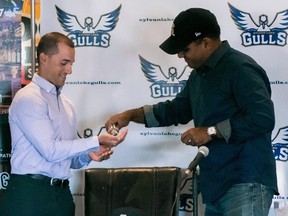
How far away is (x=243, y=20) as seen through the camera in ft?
10.2

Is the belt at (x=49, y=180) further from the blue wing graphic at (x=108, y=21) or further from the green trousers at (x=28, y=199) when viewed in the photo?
the blue wing graphic at (x=108, y=21)

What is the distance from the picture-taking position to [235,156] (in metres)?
2.29

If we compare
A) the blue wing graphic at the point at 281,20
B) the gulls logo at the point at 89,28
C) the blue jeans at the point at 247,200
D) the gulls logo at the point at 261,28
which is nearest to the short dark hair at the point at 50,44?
the gulls logo at the point at 89,28

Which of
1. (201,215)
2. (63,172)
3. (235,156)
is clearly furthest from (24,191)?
(201,215)

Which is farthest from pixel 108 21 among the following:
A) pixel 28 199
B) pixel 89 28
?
pixel 28 199

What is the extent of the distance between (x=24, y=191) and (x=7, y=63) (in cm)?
114

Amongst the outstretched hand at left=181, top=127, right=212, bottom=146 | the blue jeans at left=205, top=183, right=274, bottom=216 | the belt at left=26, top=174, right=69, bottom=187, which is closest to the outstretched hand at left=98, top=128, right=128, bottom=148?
the belt at left=26, top=174, right=69, bottom=187

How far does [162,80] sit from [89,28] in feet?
1.76

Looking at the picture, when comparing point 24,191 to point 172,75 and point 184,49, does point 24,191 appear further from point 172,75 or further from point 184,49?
point 172,75

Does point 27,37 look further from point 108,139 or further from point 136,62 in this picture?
point 108,139

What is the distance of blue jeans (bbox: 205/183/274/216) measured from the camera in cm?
223

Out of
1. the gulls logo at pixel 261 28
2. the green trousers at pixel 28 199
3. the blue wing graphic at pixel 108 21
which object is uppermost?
the blue wing graphic at pixel 108 21

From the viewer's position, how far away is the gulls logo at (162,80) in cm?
319

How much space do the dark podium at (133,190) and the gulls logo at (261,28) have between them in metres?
0.86
